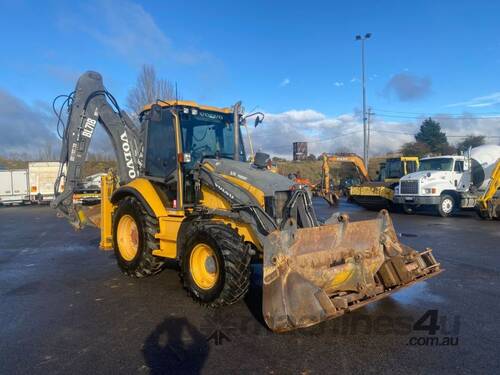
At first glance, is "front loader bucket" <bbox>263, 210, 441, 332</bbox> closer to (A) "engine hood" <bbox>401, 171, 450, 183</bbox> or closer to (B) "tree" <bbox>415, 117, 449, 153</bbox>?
(A) "engine hood" <bbox>401, 171, 450, 183</bbox>

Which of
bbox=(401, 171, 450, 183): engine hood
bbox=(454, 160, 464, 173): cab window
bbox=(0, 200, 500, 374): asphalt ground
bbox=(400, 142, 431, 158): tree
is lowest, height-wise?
bbox=(0, 200, 500, 374): asphalt ground

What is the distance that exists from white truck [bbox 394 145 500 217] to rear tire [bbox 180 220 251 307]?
49.3 ft

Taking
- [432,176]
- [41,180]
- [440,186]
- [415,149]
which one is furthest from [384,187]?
[415,149]

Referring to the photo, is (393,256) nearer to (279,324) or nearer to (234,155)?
(279,324)

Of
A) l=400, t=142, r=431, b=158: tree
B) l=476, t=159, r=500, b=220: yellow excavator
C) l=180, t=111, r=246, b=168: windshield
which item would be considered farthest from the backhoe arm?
l=400, t=142, r=431, b=158: tree

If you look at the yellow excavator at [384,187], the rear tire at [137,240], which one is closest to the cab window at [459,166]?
the yellow excavator at [384,187]

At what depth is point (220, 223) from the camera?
228 inches

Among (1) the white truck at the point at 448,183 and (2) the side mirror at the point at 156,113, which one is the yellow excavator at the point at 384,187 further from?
(2) the side mirror at the point at 156,113

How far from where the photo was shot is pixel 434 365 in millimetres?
4090

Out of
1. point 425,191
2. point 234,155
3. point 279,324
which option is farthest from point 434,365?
point 425,191

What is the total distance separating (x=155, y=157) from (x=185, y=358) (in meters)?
4.15

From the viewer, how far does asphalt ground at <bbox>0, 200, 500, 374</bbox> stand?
4184 millimetres

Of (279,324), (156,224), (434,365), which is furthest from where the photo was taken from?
(156,224)

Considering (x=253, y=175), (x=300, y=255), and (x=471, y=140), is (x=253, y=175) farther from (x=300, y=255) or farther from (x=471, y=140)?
(x=471, y=140)
